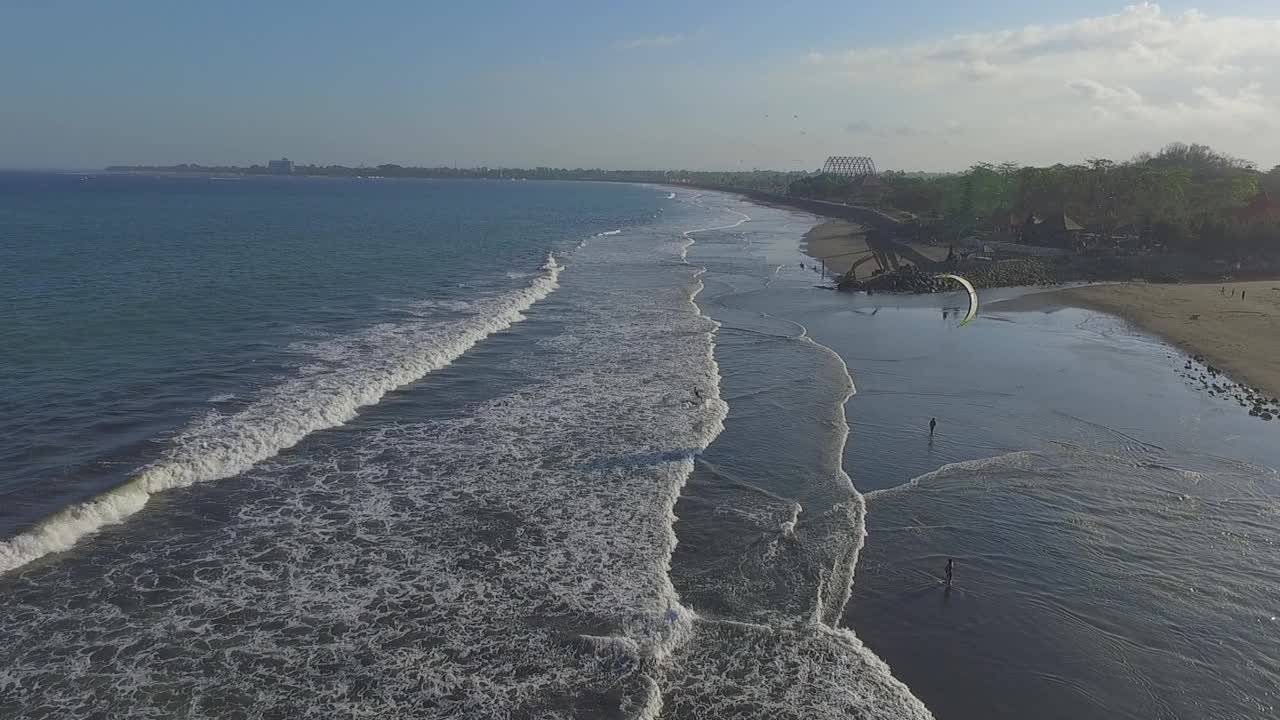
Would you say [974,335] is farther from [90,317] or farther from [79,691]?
[90,317]

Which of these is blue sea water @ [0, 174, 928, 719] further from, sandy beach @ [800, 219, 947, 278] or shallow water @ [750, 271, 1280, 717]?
sandy beach @ [800, 219, 947, 278]

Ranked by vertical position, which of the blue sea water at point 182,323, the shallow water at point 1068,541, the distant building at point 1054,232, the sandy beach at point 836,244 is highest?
the distant building at point 1054,232

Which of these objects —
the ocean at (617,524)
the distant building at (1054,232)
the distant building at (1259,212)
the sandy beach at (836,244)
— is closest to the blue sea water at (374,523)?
the ocean at (617,524)

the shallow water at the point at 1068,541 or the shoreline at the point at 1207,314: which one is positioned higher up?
the shoreline at the point at 1207,314

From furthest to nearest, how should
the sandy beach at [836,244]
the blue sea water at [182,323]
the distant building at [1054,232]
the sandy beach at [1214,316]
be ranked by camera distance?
the sandy beach at [836,244] → the distant building at [1054,232] → the sandy beach at [1214,316] → the blue sea water at [182,323]

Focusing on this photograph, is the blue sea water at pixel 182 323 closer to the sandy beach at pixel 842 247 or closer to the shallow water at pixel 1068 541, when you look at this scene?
the shallow water at pixel 1068 541

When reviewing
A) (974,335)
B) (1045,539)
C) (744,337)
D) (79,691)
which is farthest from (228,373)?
(974,335)
